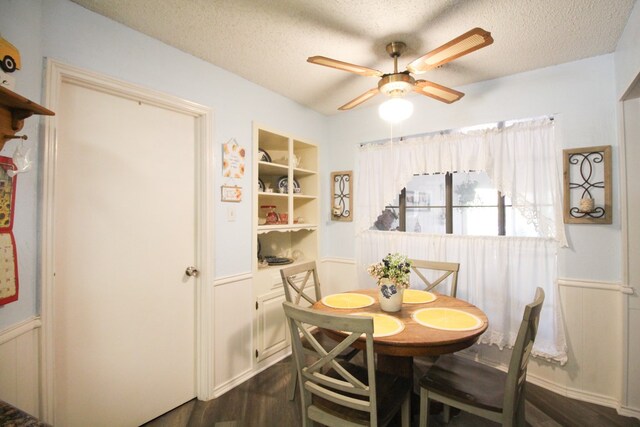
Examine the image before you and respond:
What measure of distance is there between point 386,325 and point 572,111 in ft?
6.98

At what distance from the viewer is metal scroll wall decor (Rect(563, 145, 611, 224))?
1.96m

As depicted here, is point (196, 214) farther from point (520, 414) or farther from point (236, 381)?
point (520, 414)

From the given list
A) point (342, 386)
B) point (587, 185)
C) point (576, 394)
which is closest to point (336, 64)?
point (342, 386)

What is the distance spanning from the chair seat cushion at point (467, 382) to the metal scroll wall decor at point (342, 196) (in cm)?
180

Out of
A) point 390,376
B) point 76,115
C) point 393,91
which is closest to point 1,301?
point 76,115

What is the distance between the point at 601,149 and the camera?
1.98 metres

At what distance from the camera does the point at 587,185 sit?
2041 mm

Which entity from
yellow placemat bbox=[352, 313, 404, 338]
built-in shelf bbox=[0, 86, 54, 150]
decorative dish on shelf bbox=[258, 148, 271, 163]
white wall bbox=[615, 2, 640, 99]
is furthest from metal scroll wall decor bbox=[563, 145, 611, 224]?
built-in shelf bbox=[0, 86, 54, 150]

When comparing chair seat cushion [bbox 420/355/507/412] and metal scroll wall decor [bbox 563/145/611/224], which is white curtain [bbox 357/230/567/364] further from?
chair seat cushion [bbox 420/355/507/412]

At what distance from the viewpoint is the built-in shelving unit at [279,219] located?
2.51m

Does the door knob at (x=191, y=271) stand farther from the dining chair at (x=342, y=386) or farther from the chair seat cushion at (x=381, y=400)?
the chair seat cushion at (x=381, y=400)

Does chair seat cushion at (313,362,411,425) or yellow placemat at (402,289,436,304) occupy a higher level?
yellow placemat at (402,289,436,304)

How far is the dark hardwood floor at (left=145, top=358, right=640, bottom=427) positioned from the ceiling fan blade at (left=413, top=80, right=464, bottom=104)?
2.09 metres

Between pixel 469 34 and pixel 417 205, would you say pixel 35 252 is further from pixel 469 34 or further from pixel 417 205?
Answer: pixel 417 205
